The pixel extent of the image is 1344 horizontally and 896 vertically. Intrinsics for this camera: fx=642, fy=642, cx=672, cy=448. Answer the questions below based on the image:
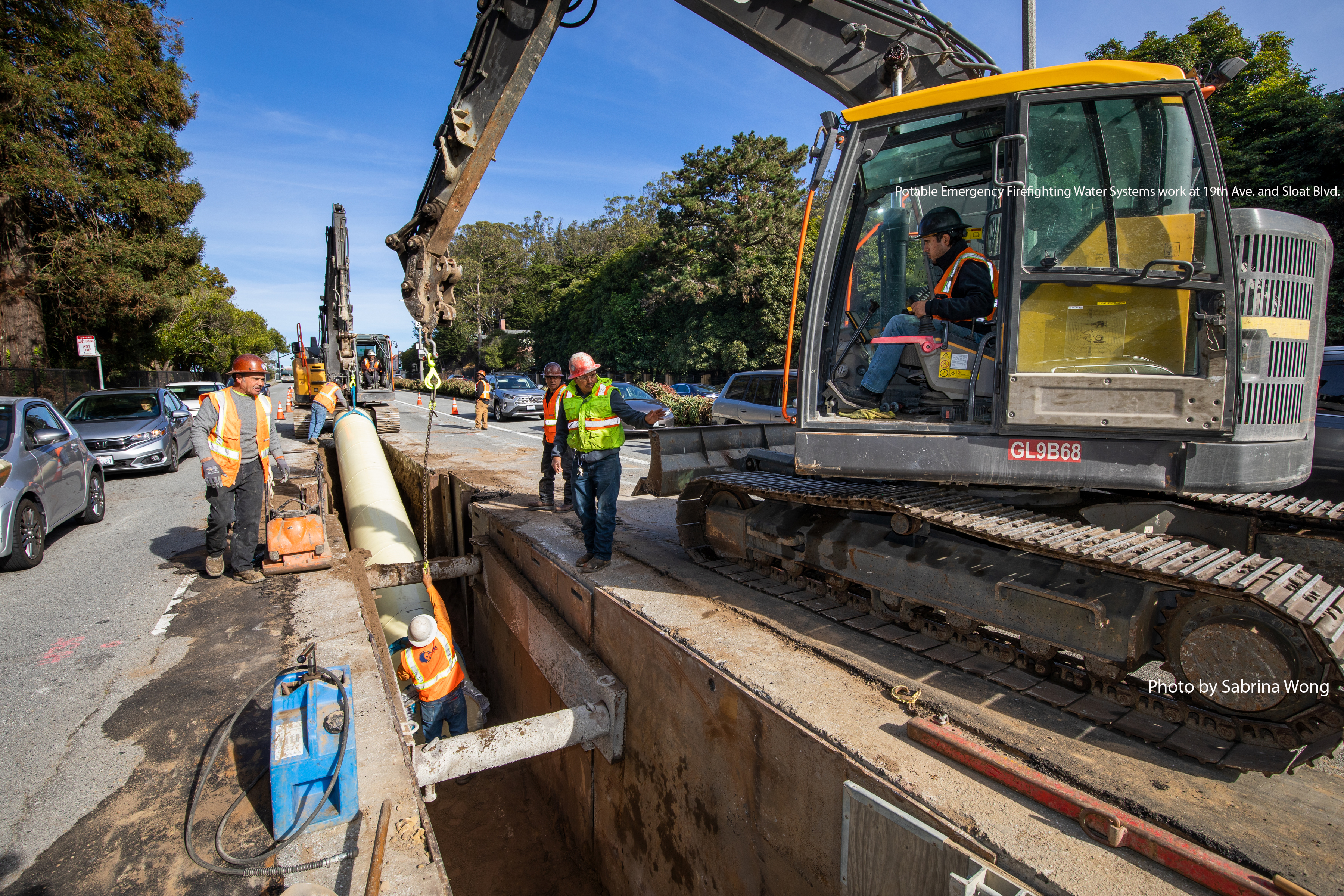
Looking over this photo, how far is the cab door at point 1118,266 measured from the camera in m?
2.86

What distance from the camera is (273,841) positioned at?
2775mm

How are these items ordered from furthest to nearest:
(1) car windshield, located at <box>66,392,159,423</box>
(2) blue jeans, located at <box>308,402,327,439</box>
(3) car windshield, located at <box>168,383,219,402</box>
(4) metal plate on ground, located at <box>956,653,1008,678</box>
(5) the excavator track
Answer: (3) car windshield, located at <box>168,383,219,402</box>, (2) blue jeans, located at <box>308,402,327,439</box>, (1) car windshield, located at <box>66,392,159,423</box>, (4) metal plate on ground, located at <box>956,653,1008,678</box>, (5) the excavator track

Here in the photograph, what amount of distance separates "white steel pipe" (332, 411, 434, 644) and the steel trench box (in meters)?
4.49

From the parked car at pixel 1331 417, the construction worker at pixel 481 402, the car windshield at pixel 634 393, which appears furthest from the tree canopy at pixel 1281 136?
the construction worker at pixel 481 402

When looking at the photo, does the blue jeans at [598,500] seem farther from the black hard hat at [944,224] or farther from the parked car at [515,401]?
the parked car at [515,401]

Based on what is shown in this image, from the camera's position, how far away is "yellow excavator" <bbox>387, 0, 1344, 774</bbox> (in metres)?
2.66

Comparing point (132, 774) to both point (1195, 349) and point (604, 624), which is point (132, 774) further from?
point (1195, 349)

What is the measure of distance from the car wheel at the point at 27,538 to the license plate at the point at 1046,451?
8.10 m

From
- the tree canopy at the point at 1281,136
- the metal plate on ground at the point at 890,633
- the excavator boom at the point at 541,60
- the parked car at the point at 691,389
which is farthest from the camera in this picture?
the parked car at the point at 691,389

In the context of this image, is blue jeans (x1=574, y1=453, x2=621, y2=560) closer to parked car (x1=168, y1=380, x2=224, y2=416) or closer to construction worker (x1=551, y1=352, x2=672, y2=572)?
construction worker (x1=551, y1=352, x2=672, y2=572)

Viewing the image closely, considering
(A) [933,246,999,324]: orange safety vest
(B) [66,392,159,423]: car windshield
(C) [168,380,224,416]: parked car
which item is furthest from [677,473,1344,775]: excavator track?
(C) [168,380,224,416]: parked car

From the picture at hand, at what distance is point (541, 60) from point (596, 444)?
3028 millimetres

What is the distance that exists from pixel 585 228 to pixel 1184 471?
7586 cm

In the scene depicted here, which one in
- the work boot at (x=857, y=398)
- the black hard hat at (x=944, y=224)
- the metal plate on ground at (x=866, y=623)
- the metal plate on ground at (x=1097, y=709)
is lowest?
the metal plate on ground at (x=1097, y=709)
